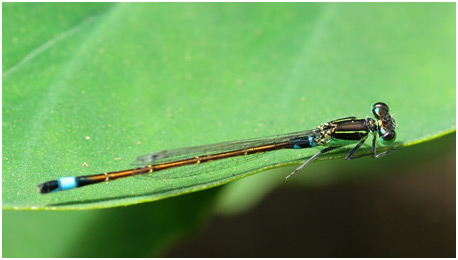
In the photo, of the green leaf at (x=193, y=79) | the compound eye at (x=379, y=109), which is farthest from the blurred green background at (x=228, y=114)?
the compound eye at (x=379, y=109)

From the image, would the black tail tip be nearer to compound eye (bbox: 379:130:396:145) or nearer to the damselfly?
the damselfly

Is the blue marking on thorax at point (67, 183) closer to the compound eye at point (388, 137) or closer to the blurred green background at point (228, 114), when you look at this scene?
the blurred green background at point (228, 114)

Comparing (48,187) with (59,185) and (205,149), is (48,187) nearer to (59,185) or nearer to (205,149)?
(59,185)

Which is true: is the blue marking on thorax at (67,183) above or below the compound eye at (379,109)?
below

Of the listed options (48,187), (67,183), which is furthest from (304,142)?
(48,187)

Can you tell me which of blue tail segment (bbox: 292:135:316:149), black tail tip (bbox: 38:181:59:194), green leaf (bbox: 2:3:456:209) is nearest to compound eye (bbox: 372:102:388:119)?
green leaf (bbox: 2:3:456:209)

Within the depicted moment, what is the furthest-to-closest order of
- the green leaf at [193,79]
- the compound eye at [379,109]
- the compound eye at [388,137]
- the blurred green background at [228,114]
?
the compound eye at [379,109]
the compound eye at [388,137]
the blurred green background at [228,114]
the green leaf at [193,79]

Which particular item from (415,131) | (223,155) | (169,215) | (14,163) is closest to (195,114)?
(223,155)
